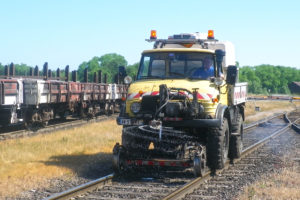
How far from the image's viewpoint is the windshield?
407 inches

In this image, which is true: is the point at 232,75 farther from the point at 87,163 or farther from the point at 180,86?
the point at 87,163

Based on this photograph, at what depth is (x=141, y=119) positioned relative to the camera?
9367 mm

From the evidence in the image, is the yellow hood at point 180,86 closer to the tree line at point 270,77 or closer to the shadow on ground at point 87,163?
the shadow on ground at point 87,163

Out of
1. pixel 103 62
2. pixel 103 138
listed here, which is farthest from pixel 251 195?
pixel 103 62

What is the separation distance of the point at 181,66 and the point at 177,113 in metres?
1.62

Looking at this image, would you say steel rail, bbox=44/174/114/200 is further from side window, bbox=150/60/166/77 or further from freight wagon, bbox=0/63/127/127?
freight wagon, bbox=0/63/127/127

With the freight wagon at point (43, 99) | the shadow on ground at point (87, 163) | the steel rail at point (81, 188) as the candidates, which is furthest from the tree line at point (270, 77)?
the steel rail at point (81, 188)

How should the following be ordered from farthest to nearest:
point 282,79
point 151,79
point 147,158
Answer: point 282,79
point 151,79
point 147,158

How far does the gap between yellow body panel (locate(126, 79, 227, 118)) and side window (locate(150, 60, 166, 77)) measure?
0.35m

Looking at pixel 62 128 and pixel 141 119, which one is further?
pixel 62 128

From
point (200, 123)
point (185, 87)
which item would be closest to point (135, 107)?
point (185, 87)

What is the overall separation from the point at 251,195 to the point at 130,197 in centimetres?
202

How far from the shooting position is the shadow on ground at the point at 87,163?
10.2 m

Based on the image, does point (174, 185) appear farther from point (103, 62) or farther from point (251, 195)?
point (103, 62)
